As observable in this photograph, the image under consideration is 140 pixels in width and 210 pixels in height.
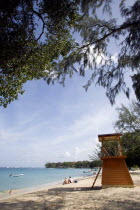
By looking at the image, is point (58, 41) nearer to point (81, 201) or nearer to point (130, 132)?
point (81, 201)

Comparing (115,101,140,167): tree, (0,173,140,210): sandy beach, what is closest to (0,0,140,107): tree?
(0,173,140,210): sandy beach

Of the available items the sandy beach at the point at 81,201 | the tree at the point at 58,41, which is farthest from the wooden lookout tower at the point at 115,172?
the tree at the point at 58,41

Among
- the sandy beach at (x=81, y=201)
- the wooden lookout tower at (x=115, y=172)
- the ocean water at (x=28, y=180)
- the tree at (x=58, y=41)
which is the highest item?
the tree at (x=58, y=41)

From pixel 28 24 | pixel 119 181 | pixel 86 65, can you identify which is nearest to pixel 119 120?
pixel 119 181

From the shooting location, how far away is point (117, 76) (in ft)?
18.1

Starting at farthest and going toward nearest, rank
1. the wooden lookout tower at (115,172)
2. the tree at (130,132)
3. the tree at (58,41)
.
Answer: the tree at (130,132) → the wooden lookout tower at (115,172) → the tree at (58,41)

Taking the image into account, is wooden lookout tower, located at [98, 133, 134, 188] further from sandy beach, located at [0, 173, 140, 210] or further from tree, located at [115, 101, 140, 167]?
tree, located at [115, 101, 140, 167]

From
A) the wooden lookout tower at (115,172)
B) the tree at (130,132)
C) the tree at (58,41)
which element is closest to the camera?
the tree at (58,41)

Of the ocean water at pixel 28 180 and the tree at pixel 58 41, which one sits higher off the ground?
the tree at pixel 58 41

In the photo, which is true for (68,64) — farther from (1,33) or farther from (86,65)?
(1,33)

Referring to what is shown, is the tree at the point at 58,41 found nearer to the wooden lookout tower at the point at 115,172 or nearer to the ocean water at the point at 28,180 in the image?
the wooden lookout tower at the point at 115,172

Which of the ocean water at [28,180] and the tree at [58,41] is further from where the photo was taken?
the ocean water at [28,180]

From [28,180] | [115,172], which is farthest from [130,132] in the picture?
[28,180]

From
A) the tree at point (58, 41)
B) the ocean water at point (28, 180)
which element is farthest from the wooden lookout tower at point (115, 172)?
the ocean water at point (28, 180)
